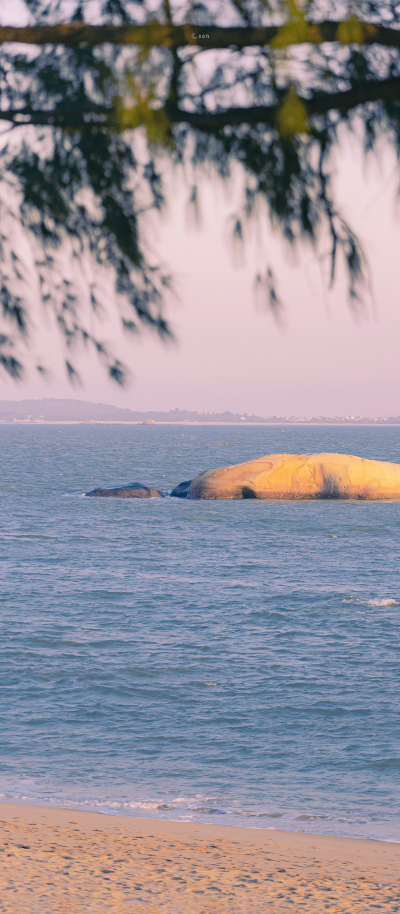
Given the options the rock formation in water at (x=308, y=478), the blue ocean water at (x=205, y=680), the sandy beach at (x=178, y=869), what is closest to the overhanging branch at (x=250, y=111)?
the sandy beach at (x=178, y=869)

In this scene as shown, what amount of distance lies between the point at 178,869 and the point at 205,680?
11.7 m

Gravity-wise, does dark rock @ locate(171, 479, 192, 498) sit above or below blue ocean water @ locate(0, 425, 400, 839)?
above

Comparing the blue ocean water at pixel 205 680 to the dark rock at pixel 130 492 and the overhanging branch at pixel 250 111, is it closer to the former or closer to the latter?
the overhanging branch at pixel 250 111

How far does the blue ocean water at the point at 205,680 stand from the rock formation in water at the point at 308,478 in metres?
15.4

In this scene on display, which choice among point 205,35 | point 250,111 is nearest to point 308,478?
point 250,111

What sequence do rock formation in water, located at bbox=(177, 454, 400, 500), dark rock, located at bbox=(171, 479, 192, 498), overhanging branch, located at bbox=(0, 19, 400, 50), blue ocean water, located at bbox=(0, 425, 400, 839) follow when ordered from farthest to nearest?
dark rock, located at bbox=(171, 479, 192, 498) → rock formation in water, located at bbox=(177, 454, 400, 500) → blue ocean water, located at bbox=(0, 425, 400, 839) → overhanging branch, located at bbox=(0, 19, 400, 50)

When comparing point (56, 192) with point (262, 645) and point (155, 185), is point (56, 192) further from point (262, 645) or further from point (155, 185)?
point (262, 645)

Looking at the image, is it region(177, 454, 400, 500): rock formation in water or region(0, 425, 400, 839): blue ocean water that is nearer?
region(0, 425, 400, 839): blue ocean water

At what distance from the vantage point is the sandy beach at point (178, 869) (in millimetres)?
7707

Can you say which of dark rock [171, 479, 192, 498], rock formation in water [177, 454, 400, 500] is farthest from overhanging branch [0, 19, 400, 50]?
dark rock [171, 479, 192, 498]

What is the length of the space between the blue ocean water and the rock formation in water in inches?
605

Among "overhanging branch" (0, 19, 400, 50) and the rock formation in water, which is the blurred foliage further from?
the rock formation in water

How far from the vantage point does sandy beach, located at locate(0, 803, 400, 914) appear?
7.71 meters

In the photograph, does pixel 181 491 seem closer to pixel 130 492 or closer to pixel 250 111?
pixel 130 492
